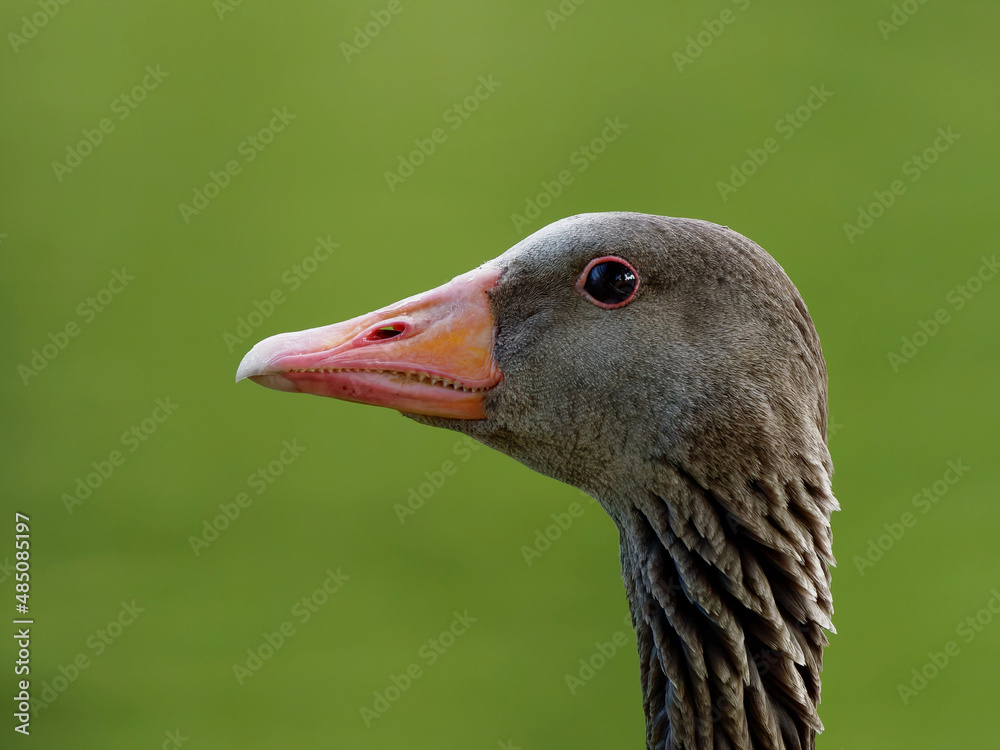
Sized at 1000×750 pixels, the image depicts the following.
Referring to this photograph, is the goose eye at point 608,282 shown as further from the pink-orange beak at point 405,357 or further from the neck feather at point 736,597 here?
the neck feather at point 736,597

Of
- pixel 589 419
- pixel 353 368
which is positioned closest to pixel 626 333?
pixel 589 419

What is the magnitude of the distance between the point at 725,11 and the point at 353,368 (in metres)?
3.44

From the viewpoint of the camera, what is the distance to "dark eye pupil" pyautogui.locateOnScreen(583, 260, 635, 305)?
1945 mm

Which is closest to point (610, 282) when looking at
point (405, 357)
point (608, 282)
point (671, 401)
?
point (608, 282)

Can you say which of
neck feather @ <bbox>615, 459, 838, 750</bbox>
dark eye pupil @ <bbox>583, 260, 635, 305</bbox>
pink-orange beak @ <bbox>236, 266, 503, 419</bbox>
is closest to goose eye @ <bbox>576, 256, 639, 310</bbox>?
dark eye pupil @ <bbox>583, 260, 635, 305</bbox>

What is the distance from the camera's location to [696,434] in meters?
1.87

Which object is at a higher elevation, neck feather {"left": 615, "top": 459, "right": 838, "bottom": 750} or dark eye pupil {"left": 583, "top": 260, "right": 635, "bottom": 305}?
dark eye pupil {"left": 583, "top": 260, "right": 635, "bottom": 305}

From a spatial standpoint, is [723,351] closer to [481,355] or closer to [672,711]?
[481,355]

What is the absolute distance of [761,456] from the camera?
1870mm

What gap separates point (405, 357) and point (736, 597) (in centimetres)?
87

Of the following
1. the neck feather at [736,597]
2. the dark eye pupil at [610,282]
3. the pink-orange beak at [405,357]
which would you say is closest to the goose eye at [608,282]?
the dark eye pupil at [610,282]

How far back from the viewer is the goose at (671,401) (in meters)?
1.88

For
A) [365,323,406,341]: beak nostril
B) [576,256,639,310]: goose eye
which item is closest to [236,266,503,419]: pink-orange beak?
[365,323,406,341]: beak nostril

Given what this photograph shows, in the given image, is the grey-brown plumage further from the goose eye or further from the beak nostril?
the beak nostril
